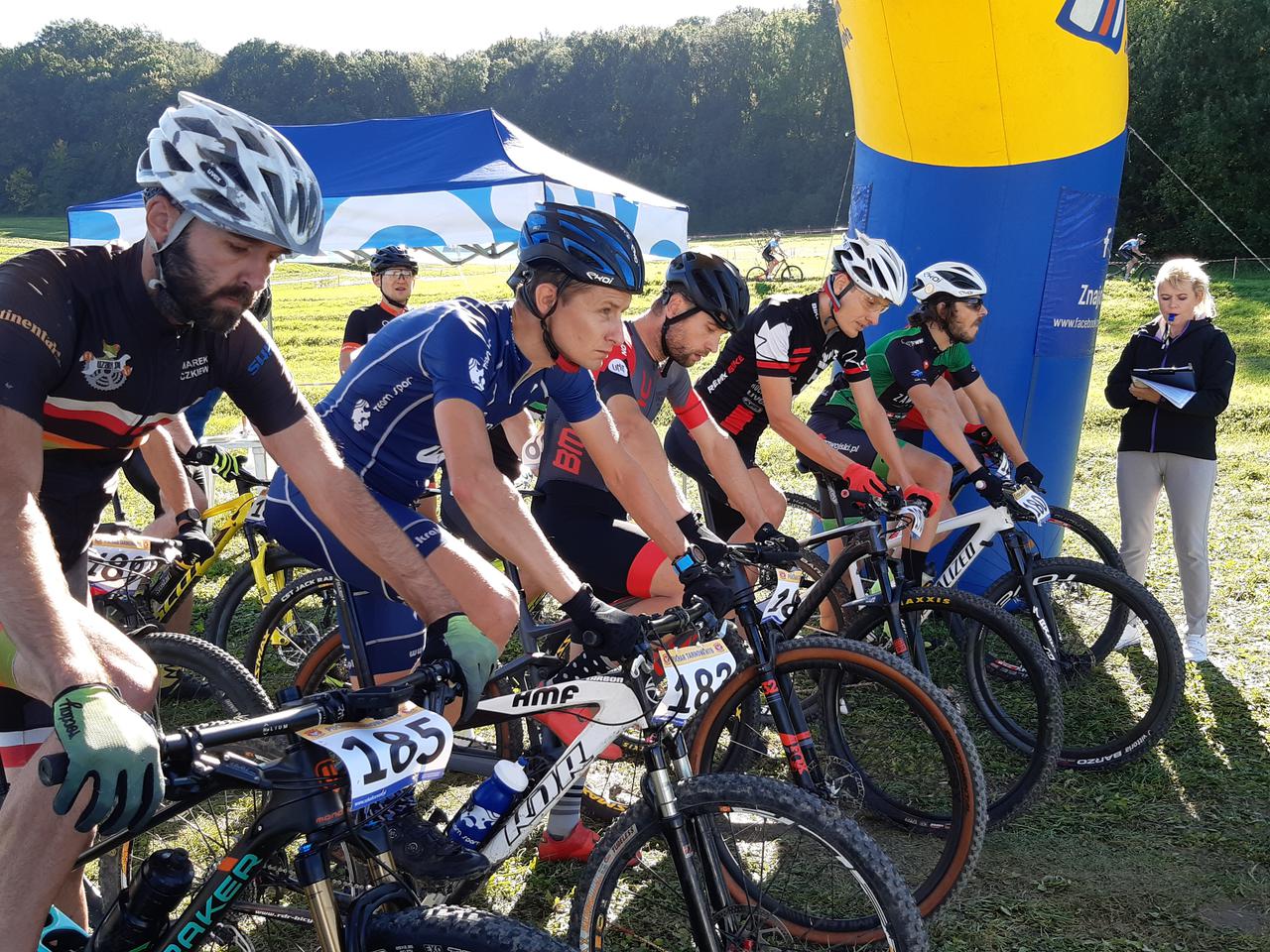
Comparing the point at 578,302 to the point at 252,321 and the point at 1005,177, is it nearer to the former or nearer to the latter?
the point at 252,321

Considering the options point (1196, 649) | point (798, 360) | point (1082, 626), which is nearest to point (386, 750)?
point (798, 360)

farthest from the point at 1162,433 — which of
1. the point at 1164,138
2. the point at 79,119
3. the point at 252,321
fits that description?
the point at 79,119

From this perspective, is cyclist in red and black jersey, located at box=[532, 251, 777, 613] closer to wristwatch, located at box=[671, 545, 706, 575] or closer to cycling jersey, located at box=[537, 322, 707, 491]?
cycling jersey, located at box=[537, 322, 707, 491]

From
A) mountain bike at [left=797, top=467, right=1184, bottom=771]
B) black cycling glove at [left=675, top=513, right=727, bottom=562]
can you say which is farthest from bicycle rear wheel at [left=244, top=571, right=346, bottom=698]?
mountain bike at [left=797, top=467, right=1184, bottom=771]

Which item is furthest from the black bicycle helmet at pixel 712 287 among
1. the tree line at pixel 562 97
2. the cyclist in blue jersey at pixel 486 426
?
the tree line at pixel 562 97

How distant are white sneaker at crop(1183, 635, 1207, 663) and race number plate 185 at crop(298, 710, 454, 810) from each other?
5.31 meters

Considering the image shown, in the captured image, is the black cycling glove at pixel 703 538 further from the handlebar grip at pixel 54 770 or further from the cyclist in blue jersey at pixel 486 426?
the handlebar grip at pixel 54 770

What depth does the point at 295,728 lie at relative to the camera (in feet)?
6.11

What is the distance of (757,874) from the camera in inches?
115

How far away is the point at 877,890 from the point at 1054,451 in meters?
4.94

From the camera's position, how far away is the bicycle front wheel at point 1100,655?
14.9 feet

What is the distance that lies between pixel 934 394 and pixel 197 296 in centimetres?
412

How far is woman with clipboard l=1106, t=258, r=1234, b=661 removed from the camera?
5805mm

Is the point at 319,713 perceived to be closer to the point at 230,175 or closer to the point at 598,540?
the point at 230,175
